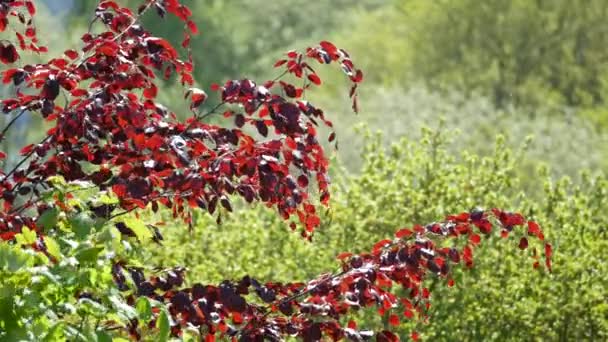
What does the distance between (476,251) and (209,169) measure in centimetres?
495

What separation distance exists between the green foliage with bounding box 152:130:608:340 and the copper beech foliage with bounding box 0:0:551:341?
139 inches

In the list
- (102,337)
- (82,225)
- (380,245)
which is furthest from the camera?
(380,245)

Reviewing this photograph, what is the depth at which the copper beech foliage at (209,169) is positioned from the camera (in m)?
5.43

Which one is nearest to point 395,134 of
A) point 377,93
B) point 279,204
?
point 377,93

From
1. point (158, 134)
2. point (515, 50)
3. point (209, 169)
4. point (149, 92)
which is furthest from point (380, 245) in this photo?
point (515, 50)

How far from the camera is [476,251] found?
32.8ft

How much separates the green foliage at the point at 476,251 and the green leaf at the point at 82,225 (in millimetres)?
4584

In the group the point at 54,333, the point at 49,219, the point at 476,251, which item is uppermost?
the point at 476,251

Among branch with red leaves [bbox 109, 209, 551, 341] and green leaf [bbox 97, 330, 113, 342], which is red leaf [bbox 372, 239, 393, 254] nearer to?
branch with red leaves [bbox 109, 209, 551, 341]

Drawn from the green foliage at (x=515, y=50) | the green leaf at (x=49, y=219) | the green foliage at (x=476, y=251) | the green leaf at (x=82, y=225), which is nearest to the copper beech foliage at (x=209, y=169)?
the green leaf at (x=49, y=219)

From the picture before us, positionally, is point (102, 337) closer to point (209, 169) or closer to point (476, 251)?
point (209, 169)

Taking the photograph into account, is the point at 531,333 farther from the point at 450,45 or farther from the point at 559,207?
the point at 450,45

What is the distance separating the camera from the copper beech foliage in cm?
543

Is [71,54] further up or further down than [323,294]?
further up
